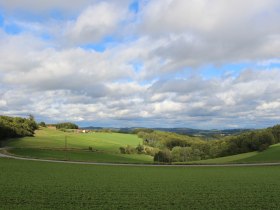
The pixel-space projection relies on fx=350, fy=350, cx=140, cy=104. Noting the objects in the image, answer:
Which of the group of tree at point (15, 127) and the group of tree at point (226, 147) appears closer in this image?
the group of tree at point (226, 147)

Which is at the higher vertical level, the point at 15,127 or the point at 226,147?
the point at 15,127

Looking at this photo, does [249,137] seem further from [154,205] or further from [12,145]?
[154,205]

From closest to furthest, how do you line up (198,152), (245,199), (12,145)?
(245,199) < (12,145) < (198,152)

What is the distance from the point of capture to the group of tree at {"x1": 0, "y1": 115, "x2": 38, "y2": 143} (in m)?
112

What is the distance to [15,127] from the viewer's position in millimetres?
118375

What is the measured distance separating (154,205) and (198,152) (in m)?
116

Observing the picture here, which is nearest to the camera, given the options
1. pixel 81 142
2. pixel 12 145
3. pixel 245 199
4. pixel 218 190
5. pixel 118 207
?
pixel 118 207

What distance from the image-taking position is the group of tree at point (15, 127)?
112 meters

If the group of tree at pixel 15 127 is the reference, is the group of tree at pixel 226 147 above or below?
below

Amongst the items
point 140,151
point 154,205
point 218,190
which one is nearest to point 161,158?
point 140,151

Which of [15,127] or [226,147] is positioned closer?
[15,127]

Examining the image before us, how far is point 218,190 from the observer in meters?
24.8

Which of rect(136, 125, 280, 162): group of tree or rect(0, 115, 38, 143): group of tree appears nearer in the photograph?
rect(136, 125, 280, 162): group of tree

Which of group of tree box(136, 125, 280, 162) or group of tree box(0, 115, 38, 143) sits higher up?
group of tree box(0, 115, 38, 143)
